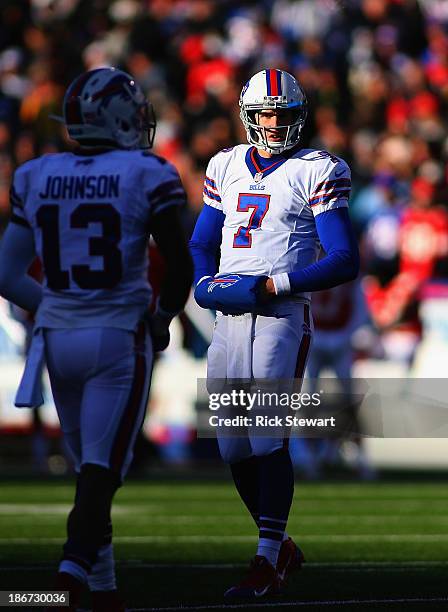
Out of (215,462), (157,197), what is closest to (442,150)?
(215,462)

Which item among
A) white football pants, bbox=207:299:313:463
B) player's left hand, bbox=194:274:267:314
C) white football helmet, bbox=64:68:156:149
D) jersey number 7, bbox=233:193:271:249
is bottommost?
white football pants, bbox=207:299:313:463

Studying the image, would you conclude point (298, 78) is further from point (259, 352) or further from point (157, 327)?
point (157, 327)

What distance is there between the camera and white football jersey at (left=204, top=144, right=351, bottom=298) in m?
6.95

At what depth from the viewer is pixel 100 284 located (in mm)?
5617

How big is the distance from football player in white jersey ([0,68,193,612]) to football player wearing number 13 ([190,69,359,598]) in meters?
1.15

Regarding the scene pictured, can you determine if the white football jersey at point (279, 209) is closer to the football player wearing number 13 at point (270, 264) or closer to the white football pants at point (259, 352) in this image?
the football player wearing number 13 at point (270, 264)

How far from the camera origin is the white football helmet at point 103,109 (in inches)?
226

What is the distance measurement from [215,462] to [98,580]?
→ 34.0 ft

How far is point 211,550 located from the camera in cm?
865

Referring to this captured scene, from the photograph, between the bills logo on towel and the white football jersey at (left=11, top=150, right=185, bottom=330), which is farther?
the bills logo on towel

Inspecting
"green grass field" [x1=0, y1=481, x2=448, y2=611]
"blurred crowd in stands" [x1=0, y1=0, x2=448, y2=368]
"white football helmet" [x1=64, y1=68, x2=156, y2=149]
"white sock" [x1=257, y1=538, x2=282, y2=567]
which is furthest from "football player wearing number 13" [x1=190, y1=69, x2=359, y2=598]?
"blurred crowd in stands" [x1=0, y1=0, x2=448, y2=368]

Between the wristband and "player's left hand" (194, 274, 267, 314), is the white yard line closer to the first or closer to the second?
"player's left hand" (194, 274, 267, 314)

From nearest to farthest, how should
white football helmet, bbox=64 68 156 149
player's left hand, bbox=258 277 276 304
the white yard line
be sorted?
white football helmet, bbox=64 68 156 149, player's left hand, bbox=258 277 276 304, the white yard line

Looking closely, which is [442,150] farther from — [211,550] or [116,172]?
[116,172]
